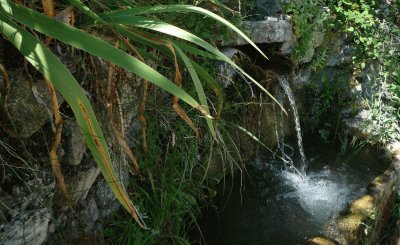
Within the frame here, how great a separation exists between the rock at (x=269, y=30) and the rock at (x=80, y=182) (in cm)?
197

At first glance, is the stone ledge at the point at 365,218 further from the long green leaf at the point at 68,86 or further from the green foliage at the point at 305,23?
the long green leaf at the point at 68,86

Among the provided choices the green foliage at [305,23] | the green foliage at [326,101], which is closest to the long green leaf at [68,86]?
the green foliage at [305,23]

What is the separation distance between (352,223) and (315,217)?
36cm

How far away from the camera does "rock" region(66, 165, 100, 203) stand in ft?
4.91

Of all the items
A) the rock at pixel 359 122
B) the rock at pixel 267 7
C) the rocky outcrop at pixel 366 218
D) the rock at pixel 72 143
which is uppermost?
the rock at pixel 267 7

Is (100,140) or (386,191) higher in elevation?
(100,140)

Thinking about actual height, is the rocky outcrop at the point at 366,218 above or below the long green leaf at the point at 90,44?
below

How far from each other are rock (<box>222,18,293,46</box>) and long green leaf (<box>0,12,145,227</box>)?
7.88 feet

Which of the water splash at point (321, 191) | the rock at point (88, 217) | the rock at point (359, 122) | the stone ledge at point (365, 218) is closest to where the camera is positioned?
the rock at point (88, 217)

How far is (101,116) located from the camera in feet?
4.72

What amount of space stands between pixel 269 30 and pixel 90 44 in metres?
2.74

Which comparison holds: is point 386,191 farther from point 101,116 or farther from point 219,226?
point 101,116

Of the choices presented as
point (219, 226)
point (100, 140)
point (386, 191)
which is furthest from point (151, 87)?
point (386, 191)

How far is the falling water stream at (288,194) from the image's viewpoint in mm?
2887
